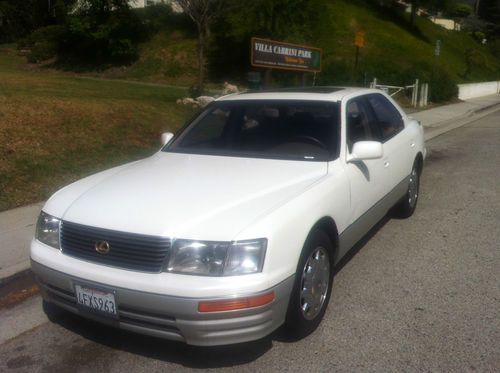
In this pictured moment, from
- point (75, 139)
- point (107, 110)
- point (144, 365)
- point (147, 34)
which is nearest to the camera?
point (144, 365)

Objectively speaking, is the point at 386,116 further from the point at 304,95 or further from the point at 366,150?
the point at 366,150

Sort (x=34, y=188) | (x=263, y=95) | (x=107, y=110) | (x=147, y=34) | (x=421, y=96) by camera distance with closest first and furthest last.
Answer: (x=263, y=95) < (x=34, y=188) < (x=107, y=110) < (x=421, y=96) < (x=147, y=34)

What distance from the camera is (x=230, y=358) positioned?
10.9 ft

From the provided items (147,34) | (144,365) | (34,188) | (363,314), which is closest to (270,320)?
(144,365)

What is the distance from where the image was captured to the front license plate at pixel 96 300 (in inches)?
120

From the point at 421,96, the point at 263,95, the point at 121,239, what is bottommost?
the point at 421,96

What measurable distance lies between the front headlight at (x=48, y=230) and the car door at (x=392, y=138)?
9.72 ft

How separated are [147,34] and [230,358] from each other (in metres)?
29.9

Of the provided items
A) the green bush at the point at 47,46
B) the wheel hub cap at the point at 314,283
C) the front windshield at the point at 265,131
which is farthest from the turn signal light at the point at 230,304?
the green bush at the point at 47,46

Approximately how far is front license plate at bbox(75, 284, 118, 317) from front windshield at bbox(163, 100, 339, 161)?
1.69 m

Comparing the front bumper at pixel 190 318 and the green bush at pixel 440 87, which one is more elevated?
the front bumper at pixel 190 318

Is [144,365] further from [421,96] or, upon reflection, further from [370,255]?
[421,96]

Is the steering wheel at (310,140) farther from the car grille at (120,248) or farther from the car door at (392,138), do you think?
the car grille at (120,248)

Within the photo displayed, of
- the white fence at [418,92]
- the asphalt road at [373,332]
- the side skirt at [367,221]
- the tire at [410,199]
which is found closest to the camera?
the asphalt road at [373,332]
